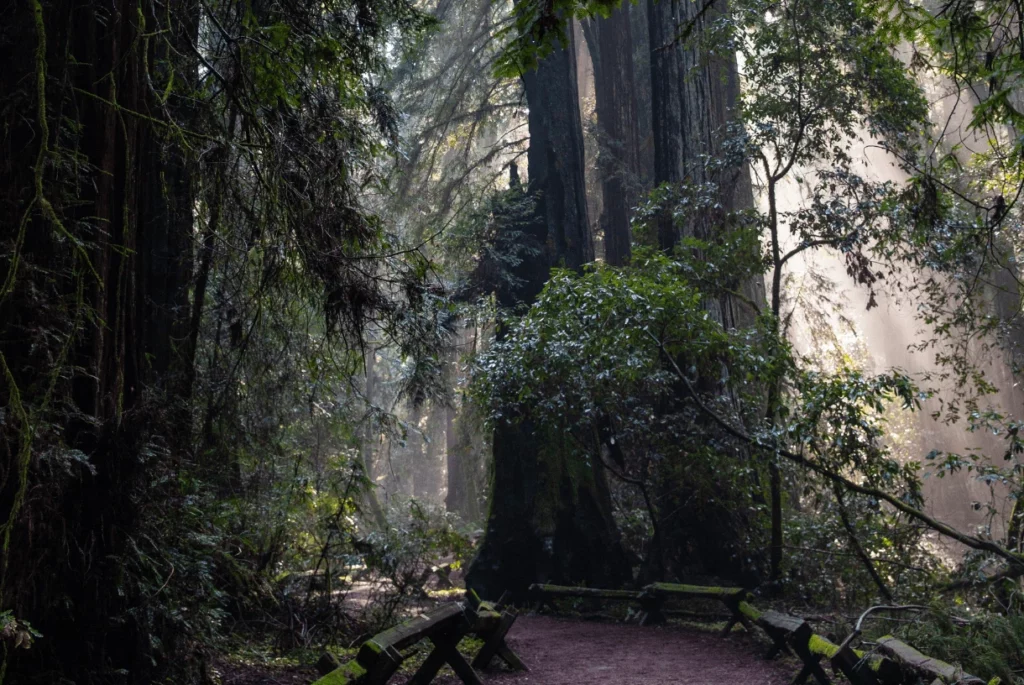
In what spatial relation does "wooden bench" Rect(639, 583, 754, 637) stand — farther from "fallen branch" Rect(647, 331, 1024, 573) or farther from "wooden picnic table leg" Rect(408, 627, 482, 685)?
"wooden picnic table leg" Rect(408, 627, 482, 685)

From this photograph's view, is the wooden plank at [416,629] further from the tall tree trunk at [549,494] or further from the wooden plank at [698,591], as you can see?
the tall tree trunk at [549,494]

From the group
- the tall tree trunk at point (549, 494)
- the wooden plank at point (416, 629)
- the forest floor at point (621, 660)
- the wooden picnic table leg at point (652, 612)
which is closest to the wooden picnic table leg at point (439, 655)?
the wooden plank at point (416, 629)

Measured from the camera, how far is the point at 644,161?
63.4ft

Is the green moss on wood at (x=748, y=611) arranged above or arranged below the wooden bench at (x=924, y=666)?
below

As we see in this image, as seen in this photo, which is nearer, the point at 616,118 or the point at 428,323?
the point at 428,323

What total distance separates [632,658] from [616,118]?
45.0 ft

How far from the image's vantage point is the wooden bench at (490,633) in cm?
728

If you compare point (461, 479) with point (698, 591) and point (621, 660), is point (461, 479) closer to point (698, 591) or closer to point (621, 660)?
point (698, 591)

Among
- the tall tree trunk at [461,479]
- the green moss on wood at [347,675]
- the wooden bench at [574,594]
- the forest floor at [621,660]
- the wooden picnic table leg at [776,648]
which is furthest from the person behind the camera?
the tall tree trunk at [461,479]

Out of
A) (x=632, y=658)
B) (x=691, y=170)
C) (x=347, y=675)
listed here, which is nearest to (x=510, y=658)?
(x=632, y=658)

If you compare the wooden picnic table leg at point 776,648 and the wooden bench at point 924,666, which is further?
the wooden picnic table leg at point 776,648

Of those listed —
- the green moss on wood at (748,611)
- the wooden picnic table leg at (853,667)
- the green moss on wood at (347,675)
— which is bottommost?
the green moss on wood at (748,611)

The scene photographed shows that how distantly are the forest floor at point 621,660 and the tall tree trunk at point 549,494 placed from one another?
1722 millimetres

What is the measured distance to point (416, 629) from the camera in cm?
609
